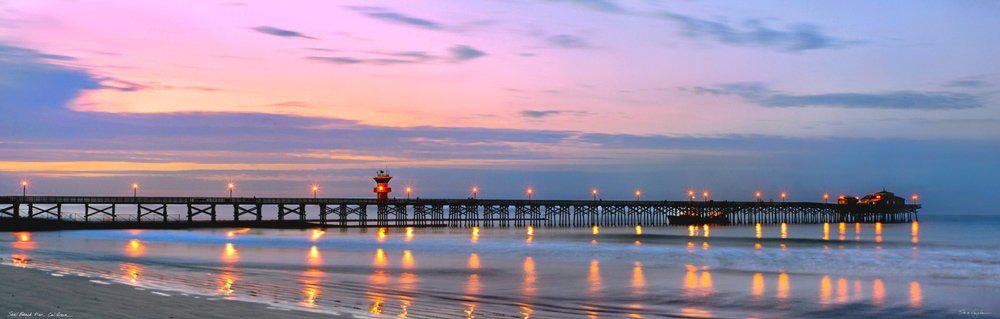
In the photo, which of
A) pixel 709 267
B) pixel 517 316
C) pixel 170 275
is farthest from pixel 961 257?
pixel 170 275

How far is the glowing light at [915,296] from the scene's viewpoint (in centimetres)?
1852

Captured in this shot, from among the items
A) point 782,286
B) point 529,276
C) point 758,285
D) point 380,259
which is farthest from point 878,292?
point 380,259

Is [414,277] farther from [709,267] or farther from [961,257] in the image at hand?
[961,257]

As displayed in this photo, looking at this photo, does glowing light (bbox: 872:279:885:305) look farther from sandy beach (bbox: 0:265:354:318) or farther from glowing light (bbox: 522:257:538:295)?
sandy beach (bbox: 0:265:354:318)

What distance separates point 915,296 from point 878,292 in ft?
3.04

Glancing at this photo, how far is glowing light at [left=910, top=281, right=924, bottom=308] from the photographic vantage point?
60.7 feet

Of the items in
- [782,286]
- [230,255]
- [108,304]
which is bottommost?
[782,286]

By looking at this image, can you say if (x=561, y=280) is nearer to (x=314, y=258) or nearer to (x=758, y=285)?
(x=758, y=285)

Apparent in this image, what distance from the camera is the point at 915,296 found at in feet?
66.3

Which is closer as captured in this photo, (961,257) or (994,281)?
(994,281)

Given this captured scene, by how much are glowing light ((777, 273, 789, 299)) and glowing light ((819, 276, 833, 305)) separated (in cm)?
87

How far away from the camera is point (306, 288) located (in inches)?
691

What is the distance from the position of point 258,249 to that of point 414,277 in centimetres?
1685

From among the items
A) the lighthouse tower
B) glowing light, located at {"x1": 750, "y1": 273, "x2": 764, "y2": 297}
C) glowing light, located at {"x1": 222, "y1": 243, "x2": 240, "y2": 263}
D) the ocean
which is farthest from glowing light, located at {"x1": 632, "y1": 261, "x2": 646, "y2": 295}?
the lighthouse tower
